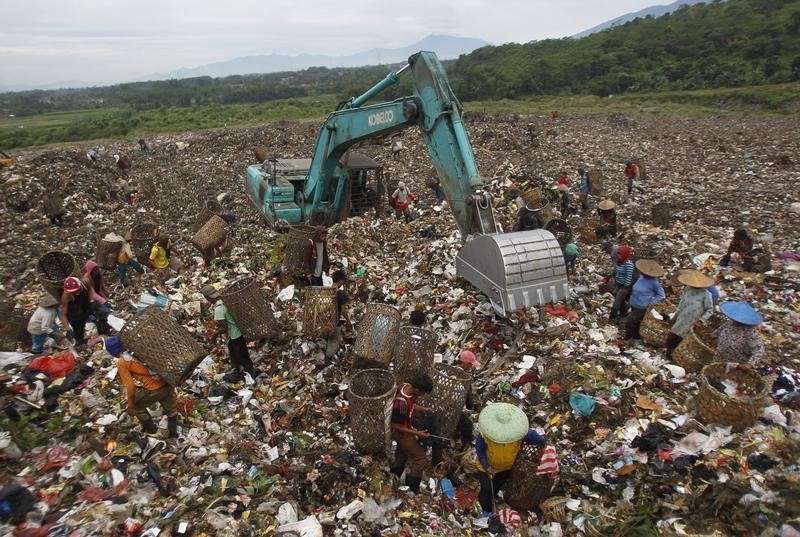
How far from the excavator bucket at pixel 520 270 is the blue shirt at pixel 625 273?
59.4 inches

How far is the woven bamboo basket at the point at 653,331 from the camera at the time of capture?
Answer: 5422mm

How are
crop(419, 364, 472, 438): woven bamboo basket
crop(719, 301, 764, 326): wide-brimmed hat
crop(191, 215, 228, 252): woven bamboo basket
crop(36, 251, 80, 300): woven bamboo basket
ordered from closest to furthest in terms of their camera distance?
crop(719, 301, 764, 326): wide-brimmed hat < crop(419, 364, 472, 438): woven bamboo basket < crop(36, 251, 80, 300): woven bamboo basket < crop(191, 215, 228, 252): woven bamboo basket

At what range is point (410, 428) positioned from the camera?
162 inches

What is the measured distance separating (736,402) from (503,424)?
2.05 metres

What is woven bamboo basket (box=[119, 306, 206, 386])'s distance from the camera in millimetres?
4230

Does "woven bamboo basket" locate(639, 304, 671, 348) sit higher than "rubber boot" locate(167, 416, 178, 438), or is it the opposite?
"woven bamboo basket" locate(639, 304, 671, 348)

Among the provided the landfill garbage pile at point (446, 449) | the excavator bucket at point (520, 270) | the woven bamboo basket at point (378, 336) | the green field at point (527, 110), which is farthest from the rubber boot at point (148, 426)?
the green field at point (527, 110)

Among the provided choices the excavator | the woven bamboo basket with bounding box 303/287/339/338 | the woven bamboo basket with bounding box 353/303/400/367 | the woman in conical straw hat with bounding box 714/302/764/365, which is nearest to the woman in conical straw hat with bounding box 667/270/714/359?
the woman in conical straw hat with bounding box 714/302/764/365

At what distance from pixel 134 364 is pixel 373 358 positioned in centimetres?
231

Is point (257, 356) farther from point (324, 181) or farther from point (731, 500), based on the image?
point (731, 500)

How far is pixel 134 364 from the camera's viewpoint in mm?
4227

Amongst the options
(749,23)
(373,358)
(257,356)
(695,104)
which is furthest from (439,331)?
(749,23)

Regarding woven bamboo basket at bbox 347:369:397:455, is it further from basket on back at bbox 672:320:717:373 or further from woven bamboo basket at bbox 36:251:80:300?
woven bamboo basket at bbox 36:251:80:300

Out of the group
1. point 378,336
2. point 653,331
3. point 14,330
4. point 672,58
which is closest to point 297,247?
point 378,336
